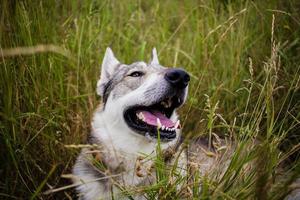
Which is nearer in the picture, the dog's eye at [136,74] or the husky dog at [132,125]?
the husky dog at [132,125]

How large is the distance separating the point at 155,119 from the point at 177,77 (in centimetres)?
36

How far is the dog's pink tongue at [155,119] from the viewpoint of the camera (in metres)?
3.47

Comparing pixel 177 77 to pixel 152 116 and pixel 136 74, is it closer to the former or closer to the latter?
pixel 152 116

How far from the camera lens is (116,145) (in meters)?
3.69

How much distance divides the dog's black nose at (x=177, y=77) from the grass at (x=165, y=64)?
Result: 11 centimetres

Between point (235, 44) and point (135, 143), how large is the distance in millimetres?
1573

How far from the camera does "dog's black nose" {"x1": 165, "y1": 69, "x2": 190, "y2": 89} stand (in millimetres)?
3441

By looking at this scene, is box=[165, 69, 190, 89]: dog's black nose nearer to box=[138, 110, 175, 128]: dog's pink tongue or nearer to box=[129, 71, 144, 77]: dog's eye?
box=[138, 110, 175, 128]: dog's pink tongue

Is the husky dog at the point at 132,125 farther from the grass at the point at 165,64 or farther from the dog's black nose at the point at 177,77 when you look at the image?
the grass at the point at 165,64

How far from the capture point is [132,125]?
3625mm

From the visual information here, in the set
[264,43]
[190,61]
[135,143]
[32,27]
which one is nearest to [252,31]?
[264,43]

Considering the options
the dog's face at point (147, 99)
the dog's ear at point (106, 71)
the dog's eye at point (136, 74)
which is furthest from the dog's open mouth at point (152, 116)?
the dog's ear at point (106, 71)

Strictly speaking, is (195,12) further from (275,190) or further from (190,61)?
(275,190)

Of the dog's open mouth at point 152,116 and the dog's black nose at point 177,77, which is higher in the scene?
the dog's black nose at point 177,77
